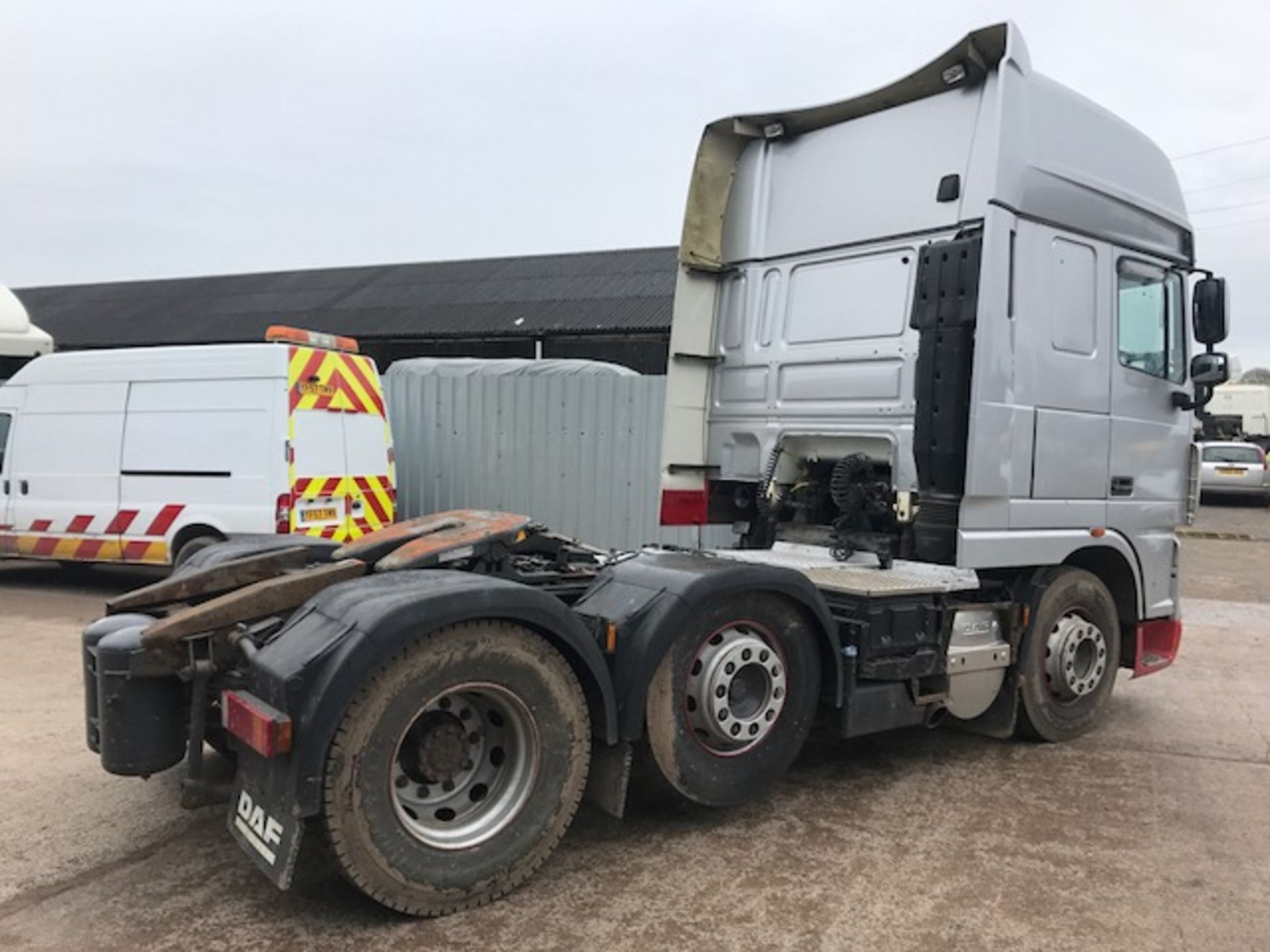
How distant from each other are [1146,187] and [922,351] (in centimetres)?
194

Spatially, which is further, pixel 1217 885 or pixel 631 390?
pixel 631 390

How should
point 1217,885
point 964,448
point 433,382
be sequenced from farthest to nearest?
1. point 433,382
2. point 964,448
3. point 1217,885

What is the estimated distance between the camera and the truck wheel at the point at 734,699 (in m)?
3.73

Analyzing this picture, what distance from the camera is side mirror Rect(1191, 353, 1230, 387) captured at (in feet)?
17.8

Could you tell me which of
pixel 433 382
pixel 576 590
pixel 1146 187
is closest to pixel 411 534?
pixel 576 590

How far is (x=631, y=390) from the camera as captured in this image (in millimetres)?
9797

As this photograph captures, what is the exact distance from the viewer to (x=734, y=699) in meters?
3.95

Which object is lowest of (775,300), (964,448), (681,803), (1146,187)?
(681,803)

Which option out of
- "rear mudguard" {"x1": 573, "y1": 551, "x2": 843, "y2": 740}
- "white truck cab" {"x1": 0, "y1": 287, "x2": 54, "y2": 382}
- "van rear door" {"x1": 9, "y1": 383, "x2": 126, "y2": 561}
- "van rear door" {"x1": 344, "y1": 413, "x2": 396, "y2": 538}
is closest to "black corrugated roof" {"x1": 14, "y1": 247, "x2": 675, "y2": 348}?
"white truck cab" {"x1": 0, "y1": 287, "x2": 54, "y2": 382}

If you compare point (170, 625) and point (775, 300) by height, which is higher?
point (775, 300)

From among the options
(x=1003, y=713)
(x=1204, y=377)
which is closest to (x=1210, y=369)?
(x=1204, y=377)

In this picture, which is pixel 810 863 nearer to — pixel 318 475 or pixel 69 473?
pixel 318 475

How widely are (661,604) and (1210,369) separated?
3.70m

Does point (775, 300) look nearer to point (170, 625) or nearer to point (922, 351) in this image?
point (922, 351)
